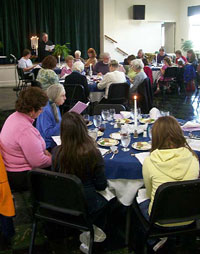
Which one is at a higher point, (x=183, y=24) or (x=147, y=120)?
(x=183, y=24)

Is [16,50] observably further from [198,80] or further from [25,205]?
[25,205]

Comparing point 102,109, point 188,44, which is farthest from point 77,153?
point 188,44

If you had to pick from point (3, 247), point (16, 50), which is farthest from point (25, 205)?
point (16, 50)

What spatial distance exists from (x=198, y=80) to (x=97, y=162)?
5.81 m

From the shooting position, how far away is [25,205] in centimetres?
318

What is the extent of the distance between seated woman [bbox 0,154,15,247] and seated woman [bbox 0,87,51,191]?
0.25 m

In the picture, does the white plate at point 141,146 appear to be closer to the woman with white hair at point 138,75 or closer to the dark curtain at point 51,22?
the woman with white hair at point 138,75

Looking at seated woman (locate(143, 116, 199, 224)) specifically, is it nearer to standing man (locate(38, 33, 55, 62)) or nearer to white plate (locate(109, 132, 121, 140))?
white plate (locate(109, 132, 121, 140))

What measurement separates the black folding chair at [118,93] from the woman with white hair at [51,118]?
6.75 feet

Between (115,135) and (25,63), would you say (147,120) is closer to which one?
(115,135)

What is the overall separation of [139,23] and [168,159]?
11714 mm

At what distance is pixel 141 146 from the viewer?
2.60m

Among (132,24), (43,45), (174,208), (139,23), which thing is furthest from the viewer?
(139,23)

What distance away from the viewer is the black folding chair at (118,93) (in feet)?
17.3
